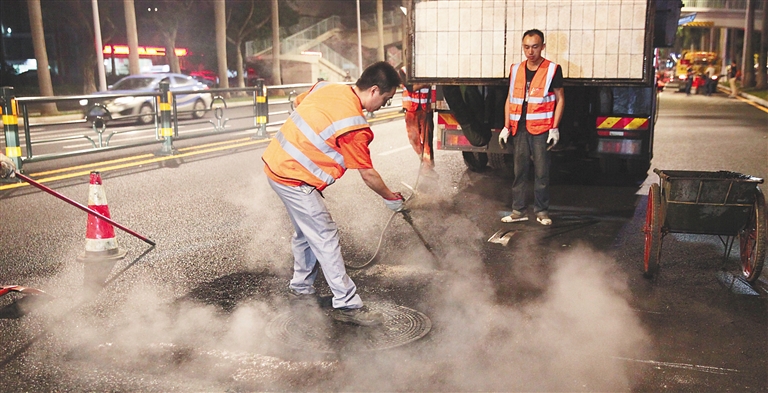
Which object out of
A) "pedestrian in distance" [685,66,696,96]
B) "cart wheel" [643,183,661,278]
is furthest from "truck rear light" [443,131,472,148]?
"pedestrian in distance" [685,66,696,96]

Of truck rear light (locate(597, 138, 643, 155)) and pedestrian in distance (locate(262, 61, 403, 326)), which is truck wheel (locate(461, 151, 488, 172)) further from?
pedestrian in distance (locate(262, 61, 403, 326))

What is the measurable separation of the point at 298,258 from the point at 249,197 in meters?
4.04

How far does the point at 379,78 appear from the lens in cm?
433

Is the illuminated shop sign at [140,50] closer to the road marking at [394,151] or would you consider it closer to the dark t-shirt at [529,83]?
the road marking at [394,151]

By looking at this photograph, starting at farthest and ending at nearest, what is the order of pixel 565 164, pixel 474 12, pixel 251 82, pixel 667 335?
1. pixel 251 82
2. pixel 565 164
3. pixel 474 12
4. pixel 667 335

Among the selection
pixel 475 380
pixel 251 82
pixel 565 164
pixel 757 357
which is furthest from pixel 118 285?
pixel 251 82

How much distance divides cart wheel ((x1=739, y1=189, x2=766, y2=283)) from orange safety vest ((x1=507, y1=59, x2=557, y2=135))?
7.66 feet

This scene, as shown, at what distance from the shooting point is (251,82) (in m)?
50.8

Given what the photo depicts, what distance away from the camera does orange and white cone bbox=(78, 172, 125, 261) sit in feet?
19.5

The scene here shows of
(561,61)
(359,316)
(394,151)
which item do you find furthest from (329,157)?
(394,151)

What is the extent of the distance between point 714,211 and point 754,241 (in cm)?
32

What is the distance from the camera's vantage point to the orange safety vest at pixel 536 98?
711 centimetres

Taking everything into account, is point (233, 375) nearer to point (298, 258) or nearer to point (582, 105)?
point (298, 258)

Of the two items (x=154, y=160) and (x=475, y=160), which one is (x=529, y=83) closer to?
(x=475, y=160)
